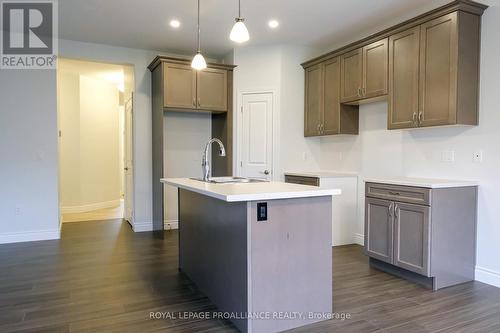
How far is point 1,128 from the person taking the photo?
4.56 meters

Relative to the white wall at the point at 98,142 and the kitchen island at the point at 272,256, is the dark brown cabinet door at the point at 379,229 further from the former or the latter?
the white wall at the point at 98,142

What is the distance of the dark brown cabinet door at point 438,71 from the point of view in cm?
307

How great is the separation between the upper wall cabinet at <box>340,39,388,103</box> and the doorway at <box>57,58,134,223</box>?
164 inches

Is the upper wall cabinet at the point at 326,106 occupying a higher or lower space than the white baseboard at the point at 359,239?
higher

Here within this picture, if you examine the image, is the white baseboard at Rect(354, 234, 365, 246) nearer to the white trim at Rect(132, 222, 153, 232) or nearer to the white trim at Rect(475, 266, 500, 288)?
the white trim at Rect(475, 266, 500, 288)

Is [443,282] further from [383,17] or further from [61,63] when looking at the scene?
[61,63]

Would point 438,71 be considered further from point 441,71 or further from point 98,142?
point 98,142

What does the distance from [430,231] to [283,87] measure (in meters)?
2.88

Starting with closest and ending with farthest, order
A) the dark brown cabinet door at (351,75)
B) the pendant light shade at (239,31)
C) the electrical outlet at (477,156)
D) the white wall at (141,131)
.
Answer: the pendant light shade at (239,31) < the electrical outlet at (477,156) < the dark brown cabinet door at (351,75) < the white wall at (141,131)

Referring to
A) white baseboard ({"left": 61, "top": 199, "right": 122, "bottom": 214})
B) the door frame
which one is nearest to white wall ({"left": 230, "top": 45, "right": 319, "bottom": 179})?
the door frame

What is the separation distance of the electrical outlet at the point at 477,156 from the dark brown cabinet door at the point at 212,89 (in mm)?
3243

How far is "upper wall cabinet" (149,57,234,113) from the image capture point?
4809 mm

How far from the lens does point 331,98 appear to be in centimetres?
459

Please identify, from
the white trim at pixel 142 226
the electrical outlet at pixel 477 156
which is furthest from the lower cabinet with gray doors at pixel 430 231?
the white trim at pixel 142 226
